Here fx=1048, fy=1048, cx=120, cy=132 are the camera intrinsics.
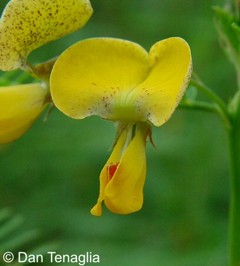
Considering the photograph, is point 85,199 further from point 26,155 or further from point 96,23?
point 96,23

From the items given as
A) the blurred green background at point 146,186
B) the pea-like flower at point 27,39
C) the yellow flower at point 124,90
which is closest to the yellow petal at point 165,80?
the yellow flower at point 124,90

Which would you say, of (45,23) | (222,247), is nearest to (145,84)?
(45,23)

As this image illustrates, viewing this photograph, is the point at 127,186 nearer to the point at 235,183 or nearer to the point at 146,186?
the point at 235,183

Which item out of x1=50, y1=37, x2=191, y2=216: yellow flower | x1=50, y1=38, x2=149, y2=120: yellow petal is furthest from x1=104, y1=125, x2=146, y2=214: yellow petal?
x1=50, y1=38, x2=149, y2=120: yellow petal

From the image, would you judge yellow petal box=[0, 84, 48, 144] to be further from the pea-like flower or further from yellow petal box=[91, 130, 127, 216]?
yellow petal box=[91, 130, 127, 216]

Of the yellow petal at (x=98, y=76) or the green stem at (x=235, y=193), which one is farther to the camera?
the green stem at (x=235, y=193)

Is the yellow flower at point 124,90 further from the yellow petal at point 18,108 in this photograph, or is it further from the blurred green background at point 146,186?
the blurred green background at point 146,186
